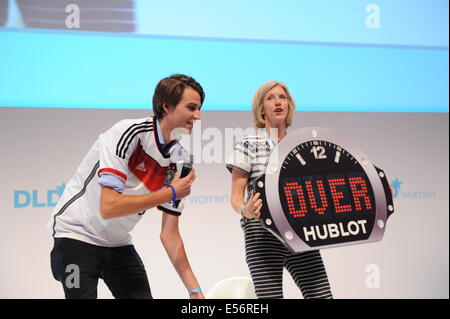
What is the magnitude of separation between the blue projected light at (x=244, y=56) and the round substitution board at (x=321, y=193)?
880mm

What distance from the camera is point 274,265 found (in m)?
2.25

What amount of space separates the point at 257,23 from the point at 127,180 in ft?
4.75

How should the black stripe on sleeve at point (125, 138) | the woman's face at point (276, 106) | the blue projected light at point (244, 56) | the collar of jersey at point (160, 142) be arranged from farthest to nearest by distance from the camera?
the blue projected light at point (244, 56)
the woman's face at point (276, 106)
the collar of jersey at point (160, 142)
the black stripe on sleeve at point (125, 138)

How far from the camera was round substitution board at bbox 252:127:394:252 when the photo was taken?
2.17 metres

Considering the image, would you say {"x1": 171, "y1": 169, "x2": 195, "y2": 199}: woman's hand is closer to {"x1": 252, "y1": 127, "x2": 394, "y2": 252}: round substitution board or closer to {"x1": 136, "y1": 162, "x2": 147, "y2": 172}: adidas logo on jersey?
{"x1": 136, "y1": 162, "x2": 147, "y2": 172}: adidas logo on jersey

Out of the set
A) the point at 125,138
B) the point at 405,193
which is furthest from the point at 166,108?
the point at 405,193

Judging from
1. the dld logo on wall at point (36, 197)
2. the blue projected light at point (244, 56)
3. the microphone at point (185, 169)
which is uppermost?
the blue projected light at point (244, 56)

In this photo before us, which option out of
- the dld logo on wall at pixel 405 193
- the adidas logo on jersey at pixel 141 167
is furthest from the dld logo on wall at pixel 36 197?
the dld logo on wall at pixel 405 193

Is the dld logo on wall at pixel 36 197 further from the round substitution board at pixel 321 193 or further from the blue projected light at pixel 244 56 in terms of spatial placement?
the round substitution board at pixel 321 193

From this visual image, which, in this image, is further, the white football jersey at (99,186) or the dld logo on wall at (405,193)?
the dld logo on wall at (405,193)

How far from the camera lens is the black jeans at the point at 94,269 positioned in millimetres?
2119

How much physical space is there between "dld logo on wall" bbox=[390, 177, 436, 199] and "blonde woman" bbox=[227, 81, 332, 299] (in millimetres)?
1759

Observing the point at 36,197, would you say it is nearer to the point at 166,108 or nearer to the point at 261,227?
the point at 166,108

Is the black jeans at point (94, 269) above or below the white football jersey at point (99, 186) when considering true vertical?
below
